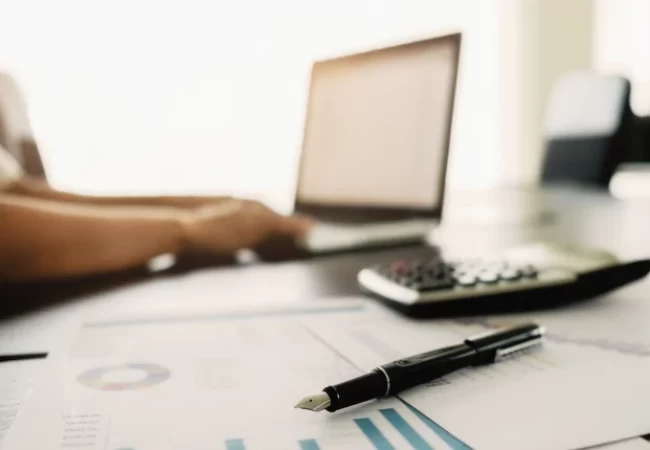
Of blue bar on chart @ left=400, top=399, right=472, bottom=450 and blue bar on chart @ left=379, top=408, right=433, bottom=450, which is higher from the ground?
blue bar on chart @ left=400, top=399, right=472, bottom=450

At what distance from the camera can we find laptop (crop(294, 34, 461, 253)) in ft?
2.50

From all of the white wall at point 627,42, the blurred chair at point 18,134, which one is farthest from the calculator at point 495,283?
the white wall at point 627,42

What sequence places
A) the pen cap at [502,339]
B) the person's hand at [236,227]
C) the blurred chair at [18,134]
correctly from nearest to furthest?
the pen cap at [502,339] → the person's hand at [236,227] → the blurred chair at [18,134]

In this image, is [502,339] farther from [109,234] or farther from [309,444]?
[109,234]

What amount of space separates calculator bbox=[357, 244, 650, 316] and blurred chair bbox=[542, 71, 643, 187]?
1125 mm

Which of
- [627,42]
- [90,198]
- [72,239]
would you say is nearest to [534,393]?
[72,239]

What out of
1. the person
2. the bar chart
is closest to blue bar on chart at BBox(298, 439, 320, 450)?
the bar chart

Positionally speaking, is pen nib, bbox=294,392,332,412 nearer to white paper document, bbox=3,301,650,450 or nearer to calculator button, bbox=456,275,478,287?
white paper document, bbox=3,301,650,450

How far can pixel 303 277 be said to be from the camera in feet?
2.09

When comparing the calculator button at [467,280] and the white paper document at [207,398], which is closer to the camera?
the white paper document at [207,398]

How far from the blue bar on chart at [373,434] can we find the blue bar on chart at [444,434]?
0.07 feet

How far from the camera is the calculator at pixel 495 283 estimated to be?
18.1 inches

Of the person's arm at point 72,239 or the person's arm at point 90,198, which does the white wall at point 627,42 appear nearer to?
the person's arm at point 90,198

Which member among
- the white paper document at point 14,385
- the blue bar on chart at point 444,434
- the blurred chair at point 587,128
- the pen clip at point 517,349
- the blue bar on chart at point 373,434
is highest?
the blurred chair at point 587,128
